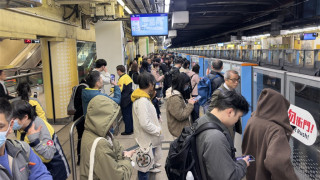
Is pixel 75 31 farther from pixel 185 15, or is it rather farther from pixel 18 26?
pixel 185 15

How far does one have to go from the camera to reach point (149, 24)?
373 inches

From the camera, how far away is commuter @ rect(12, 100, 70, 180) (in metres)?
2.31

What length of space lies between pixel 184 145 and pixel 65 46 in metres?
6.46

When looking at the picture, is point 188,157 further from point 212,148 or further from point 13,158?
point 13,158

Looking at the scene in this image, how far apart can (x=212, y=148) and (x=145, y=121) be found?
1.60m

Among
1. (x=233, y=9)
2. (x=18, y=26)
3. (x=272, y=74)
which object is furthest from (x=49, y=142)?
(x=233, y=9)

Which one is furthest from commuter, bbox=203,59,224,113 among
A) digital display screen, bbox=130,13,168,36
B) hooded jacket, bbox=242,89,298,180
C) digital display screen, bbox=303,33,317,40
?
digital display screen, bbox=303,33,317,40

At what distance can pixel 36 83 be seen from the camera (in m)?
12.5

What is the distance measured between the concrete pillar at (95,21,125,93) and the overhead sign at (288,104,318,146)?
20.0 feet

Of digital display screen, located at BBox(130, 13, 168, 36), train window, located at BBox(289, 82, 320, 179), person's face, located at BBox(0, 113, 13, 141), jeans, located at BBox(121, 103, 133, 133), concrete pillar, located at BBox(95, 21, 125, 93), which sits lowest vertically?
jeans, located at BBox(121, 103, 133, 133)

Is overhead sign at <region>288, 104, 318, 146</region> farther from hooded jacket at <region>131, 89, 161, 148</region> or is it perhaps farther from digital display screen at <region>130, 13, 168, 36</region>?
digital display screen at <region>130, 13, 168, 36</region>

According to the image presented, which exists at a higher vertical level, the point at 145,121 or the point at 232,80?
the point at 232,80

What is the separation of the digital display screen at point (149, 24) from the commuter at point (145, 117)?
20.4ft

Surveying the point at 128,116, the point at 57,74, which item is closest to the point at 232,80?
the point at 128,116
